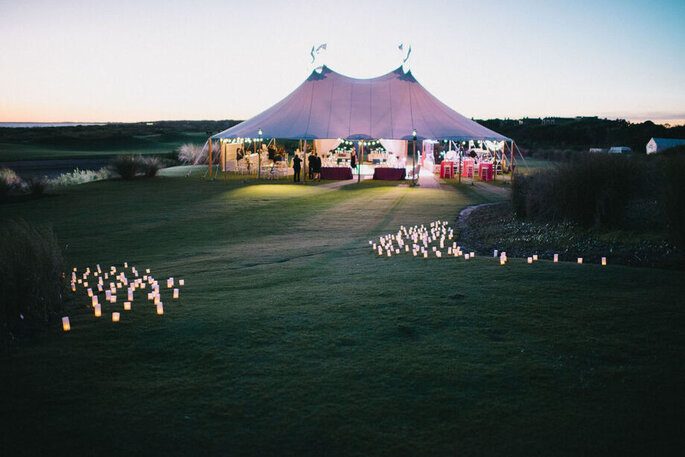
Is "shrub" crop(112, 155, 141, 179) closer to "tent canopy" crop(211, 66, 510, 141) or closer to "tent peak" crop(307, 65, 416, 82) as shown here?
"tent canopy" crop(211, 66, 510, 141)

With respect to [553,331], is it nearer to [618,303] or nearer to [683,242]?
[618,303]

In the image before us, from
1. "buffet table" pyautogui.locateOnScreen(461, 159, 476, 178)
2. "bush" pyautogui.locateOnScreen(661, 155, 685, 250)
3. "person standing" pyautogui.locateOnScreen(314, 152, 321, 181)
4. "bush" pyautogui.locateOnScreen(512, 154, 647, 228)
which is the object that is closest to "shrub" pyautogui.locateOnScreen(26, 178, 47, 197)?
"person standing" pyautogui.locateOnScreen(314, 152, 321, 181)

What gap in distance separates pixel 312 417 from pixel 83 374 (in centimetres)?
167

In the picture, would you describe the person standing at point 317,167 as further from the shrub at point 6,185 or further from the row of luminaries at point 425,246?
the row of luminaries at point 425,246

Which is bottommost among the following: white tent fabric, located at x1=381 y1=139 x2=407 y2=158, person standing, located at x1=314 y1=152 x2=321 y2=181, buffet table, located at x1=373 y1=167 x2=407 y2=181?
buffet table, located at x1=373 y1=167 x2=407 y2=181

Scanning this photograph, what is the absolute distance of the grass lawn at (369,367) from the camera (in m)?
2.66

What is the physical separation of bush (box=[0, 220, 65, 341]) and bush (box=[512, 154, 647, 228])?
764 centimetres

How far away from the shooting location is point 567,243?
7.60 m

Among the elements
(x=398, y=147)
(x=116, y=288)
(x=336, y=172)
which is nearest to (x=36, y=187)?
(x=336, y=172)

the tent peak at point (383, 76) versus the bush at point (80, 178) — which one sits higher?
the tent peak at point (383, 76)

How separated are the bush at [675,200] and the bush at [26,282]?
7229 millimetres

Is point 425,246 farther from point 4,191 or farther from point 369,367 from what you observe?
point 4,191

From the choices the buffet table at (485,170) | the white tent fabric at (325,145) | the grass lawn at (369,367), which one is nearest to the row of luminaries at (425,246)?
the grass lawn at (369,367)

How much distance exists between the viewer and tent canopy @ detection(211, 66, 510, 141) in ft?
68.5
